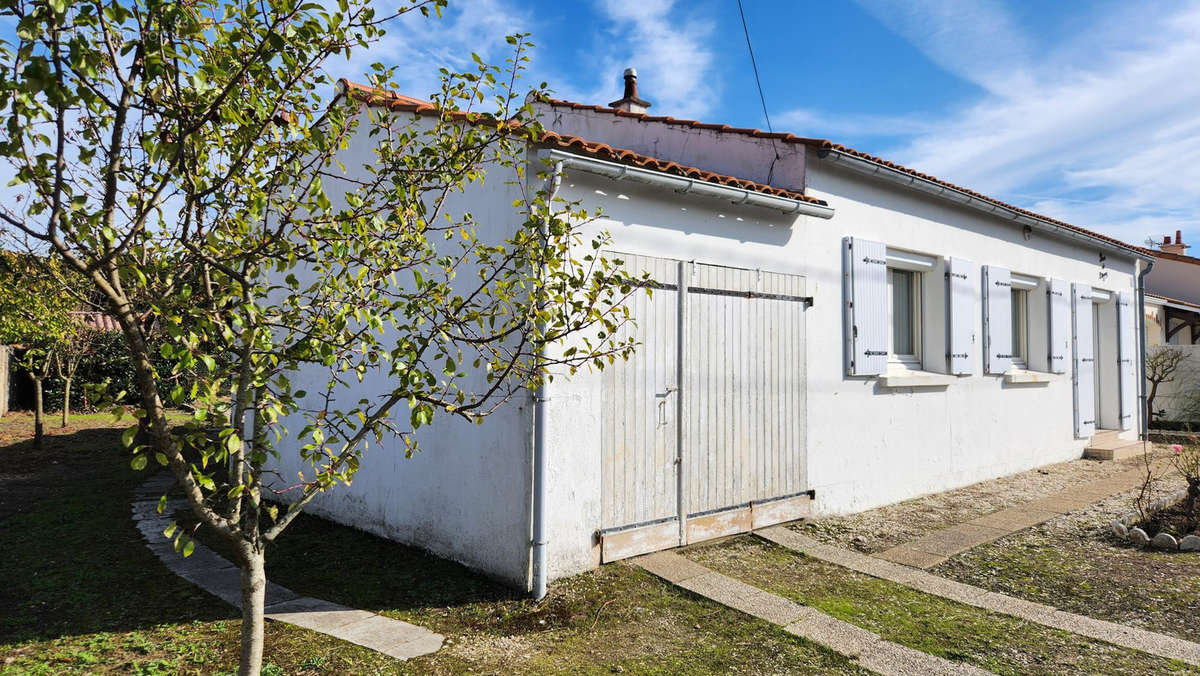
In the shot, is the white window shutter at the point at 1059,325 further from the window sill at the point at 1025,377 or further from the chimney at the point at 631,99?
the chimney at the point at 631,99

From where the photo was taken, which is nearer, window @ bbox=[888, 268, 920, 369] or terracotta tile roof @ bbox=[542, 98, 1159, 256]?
terracotta tile roof @ bbox=[542, 98, 1159, 256]

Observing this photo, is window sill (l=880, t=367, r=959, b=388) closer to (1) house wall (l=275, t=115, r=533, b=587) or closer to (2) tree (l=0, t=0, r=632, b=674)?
(1) house wall (l=275, t=115, r=533, b=587)

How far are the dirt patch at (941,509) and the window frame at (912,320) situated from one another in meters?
1.52

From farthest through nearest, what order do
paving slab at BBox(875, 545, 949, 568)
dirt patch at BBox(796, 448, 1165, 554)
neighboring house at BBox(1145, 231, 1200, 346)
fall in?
1. neighboring house at BBox(1145, 231, 1200, 346)
2. dirt patch at BBox(796, 448, 1165, 554)
3. paving slab at BBox(875, 545, 949, 568)

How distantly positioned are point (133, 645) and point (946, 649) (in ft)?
14.5

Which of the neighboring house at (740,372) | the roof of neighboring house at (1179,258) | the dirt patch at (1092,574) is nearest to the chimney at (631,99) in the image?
the neighboring house at (740,372)

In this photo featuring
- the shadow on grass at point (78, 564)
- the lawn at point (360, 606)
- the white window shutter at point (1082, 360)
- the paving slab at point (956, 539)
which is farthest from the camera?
the white window shutter at point (1082, 360)

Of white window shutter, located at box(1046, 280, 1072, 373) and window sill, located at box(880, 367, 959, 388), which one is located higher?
white window shutter, located at box(1046, 280, 1072, 373)

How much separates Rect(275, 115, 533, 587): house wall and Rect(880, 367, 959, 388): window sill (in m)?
4.32

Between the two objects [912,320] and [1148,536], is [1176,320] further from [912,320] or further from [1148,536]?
[1148,536]

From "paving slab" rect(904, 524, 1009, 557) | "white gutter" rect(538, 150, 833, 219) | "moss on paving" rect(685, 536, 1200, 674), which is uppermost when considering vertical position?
"white gutter" rect(538, 150, 833, 219)

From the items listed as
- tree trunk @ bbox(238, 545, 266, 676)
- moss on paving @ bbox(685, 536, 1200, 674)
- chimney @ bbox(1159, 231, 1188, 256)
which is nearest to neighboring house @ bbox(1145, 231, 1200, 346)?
chimney @ bbox(1159, 231, 1188, 256)

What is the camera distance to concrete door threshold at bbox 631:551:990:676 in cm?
361

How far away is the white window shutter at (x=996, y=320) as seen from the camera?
340 inches
